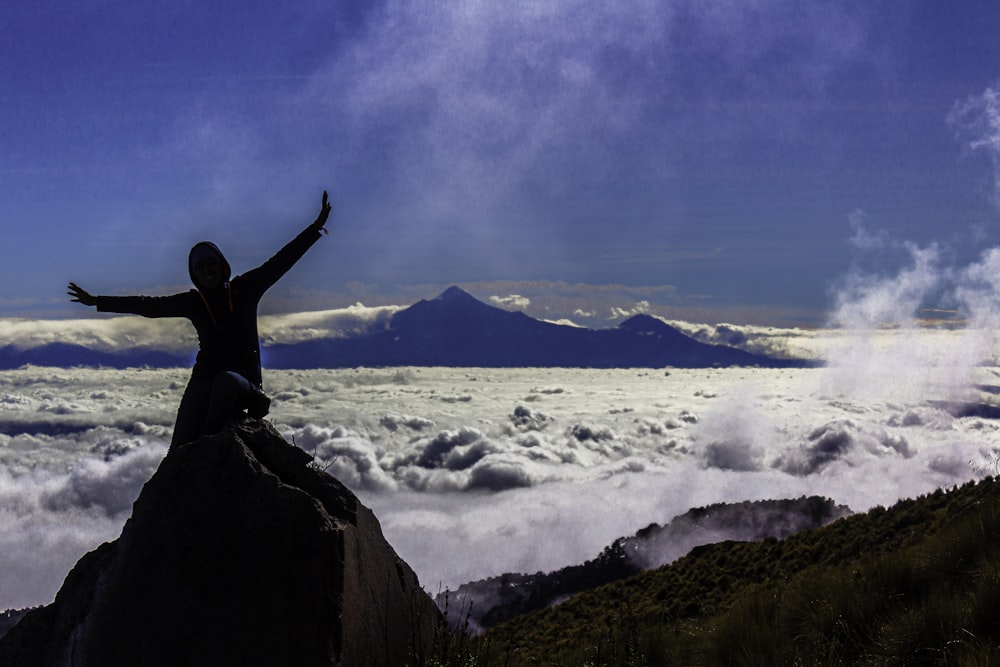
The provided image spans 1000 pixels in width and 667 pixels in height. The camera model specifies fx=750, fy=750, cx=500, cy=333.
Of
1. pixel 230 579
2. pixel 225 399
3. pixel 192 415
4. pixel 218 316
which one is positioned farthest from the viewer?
pixel 218 316

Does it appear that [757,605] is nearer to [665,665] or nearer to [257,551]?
[665,665]

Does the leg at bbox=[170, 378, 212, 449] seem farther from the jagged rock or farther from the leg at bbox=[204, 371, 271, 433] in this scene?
the jagged rock

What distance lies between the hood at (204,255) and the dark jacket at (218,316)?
11cm

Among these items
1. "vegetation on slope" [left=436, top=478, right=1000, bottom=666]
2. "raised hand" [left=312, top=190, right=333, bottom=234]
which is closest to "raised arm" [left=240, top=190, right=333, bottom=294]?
"raised hand" [left=312, top=190, right=333, bottom=234]

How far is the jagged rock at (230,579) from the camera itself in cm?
593

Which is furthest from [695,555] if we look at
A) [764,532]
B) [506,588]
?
[506,588]

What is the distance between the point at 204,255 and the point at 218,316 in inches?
25.0

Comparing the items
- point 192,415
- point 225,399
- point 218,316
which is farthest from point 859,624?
point 218,316

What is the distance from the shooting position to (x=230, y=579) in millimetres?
6055

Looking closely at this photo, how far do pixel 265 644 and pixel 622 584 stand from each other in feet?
109

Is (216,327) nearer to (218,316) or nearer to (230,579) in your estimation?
(218,316)

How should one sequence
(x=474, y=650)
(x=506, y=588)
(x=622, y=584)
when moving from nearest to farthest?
(x=474, y=650) → (x=622, y=584) → (x=506, y=588)

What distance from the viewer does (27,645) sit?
730 cm

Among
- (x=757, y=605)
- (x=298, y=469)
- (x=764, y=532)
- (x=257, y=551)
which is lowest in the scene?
(x=764, y=532)
